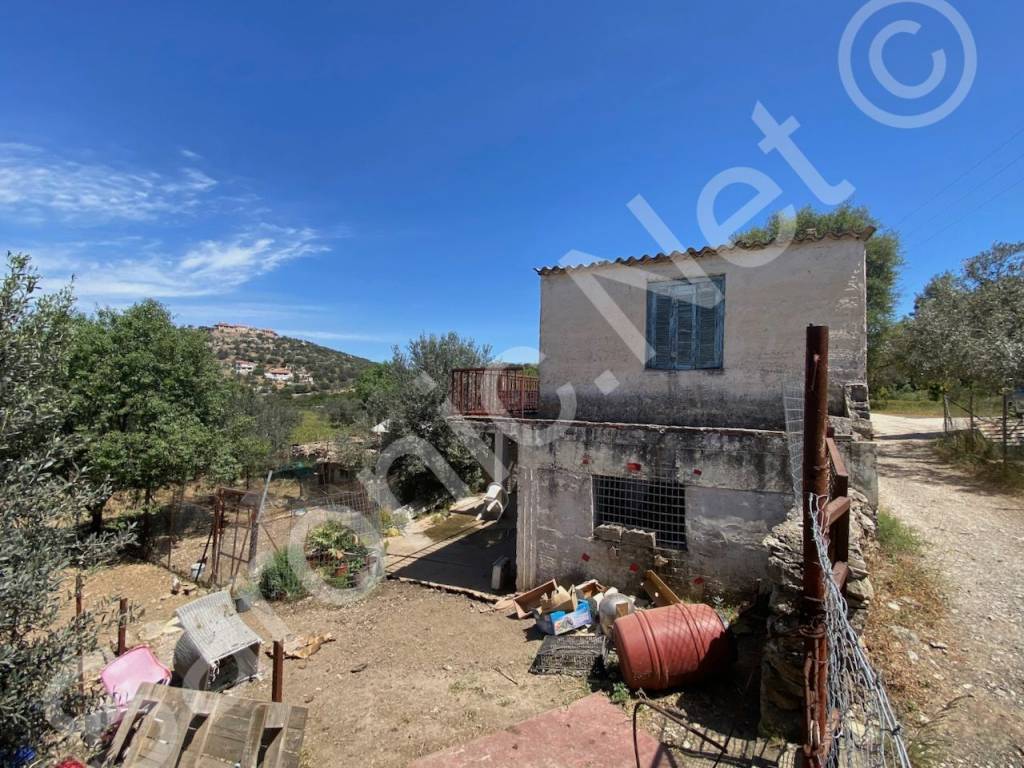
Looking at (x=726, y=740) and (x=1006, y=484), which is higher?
(x=1006, y=484)

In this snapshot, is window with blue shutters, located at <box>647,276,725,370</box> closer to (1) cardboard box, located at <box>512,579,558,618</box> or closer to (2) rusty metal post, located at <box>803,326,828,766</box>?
(1) cardboard box, located at <box>512,579,558,618</box>

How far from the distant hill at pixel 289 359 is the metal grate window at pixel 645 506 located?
163 feet

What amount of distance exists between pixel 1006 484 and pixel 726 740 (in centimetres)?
1272

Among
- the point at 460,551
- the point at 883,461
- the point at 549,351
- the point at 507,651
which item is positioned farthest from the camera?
the point at 883,461

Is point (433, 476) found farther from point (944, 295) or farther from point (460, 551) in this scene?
point (944, 295)

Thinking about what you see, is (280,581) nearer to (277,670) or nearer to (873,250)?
(277,670)

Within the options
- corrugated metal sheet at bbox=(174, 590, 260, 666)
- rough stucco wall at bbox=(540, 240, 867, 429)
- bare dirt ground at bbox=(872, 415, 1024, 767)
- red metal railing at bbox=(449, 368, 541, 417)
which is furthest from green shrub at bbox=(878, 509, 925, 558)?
corrugated metal sheet at bbox=(174, 590, 260, 666)

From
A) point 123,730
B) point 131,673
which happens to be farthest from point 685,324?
point 131,673

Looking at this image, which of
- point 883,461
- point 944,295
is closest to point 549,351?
point 883,461

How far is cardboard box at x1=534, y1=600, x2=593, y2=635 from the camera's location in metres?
7.46

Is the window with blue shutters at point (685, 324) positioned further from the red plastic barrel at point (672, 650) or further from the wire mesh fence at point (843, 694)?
the wire mesh fence at point (843, 694)

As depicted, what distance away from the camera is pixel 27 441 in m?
3.84

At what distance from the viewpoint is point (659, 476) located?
8.05 meters

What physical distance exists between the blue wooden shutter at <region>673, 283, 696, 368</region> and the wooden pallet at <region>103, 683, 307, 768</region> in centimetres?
741
